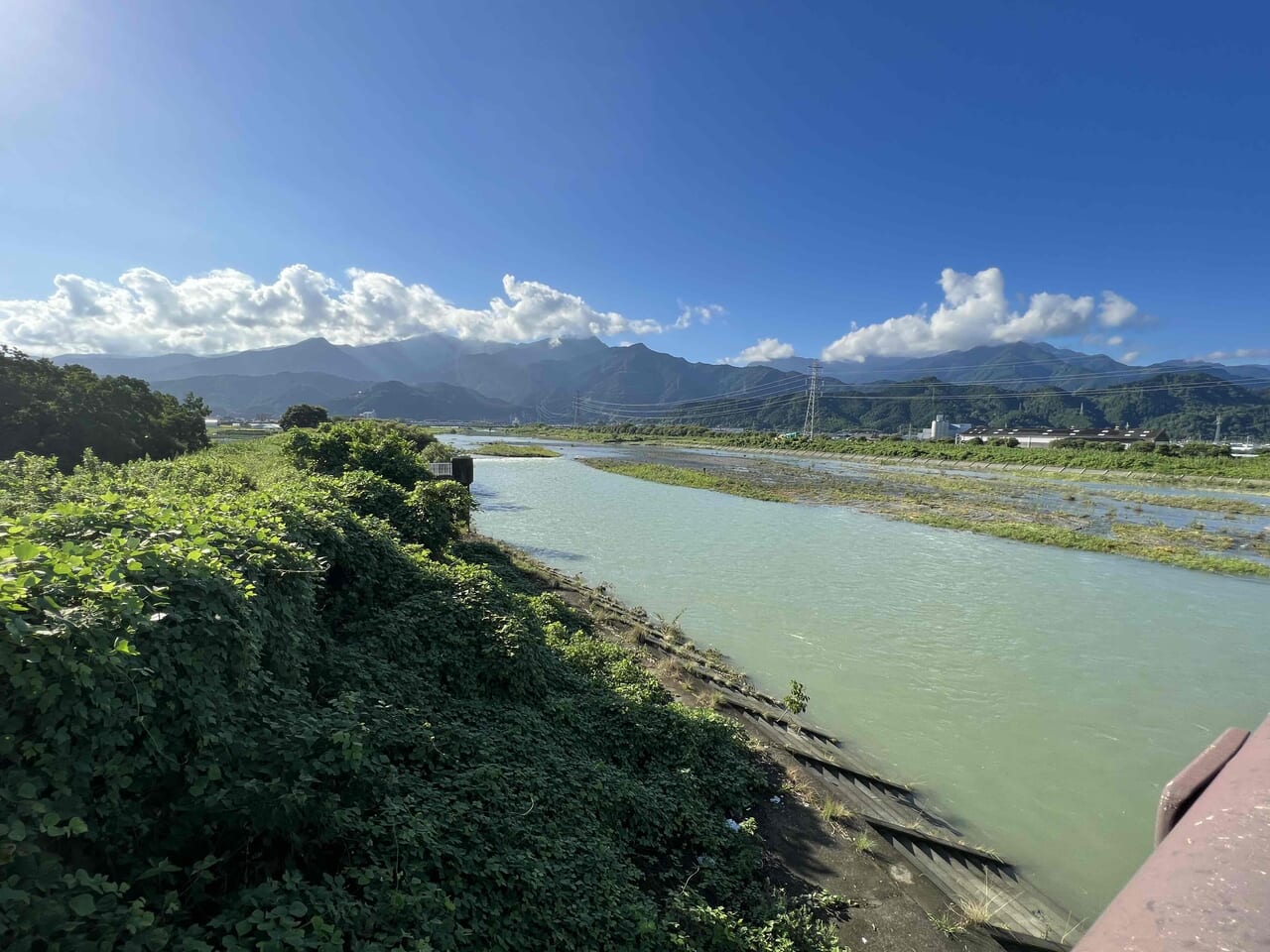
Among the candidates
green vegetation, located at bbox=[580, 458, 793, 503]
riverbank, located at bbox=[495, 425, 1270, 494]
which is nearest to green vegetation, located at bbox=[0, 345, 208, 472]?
green vegetation, located at bbox=[580, 458, 793, 503]

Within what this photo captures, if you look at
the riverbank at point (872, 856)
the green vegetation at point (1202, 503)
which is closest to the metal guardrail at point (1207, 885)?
the riverbank at point (872, 856)

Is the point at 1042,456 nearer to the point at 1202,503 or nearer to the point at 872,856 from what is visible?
the point at 1202,503

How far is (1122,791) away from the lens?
923cm

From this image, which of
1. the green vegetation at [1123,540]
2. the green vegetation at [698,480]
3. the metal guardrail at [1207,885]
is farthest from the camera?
the green vegetation at [698,480]

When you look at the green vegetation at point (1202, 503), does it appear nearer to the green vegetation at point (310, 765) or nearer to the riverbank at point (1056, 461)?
the riverbank at point (1056, 461)

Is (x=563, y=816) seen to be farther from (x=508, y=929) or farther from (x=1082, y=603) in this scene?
(x=1082, y=603)

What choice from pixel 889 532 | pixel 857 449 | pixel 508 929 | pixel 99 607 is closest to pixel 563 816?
pixel 508 929

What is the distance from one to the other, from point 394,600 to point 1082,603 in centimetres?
2097

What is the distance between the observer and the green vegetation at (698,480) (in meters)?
42.6

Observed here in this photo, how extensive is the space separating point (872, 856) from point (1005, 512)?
3632 centimetres

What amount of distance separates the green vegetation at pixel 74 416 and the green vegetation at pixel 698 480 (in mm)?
34834

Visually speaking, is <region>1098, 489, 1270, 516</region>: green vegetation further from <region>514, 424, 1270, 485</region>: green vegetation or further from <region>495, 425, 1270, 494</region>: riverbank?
<region>514, 424, 1270, 485</region>: green vegetation

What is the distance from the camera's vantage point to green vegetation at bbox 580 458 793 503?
140ft

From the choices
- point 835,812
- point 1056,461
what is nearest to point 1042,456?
point 1056,461
